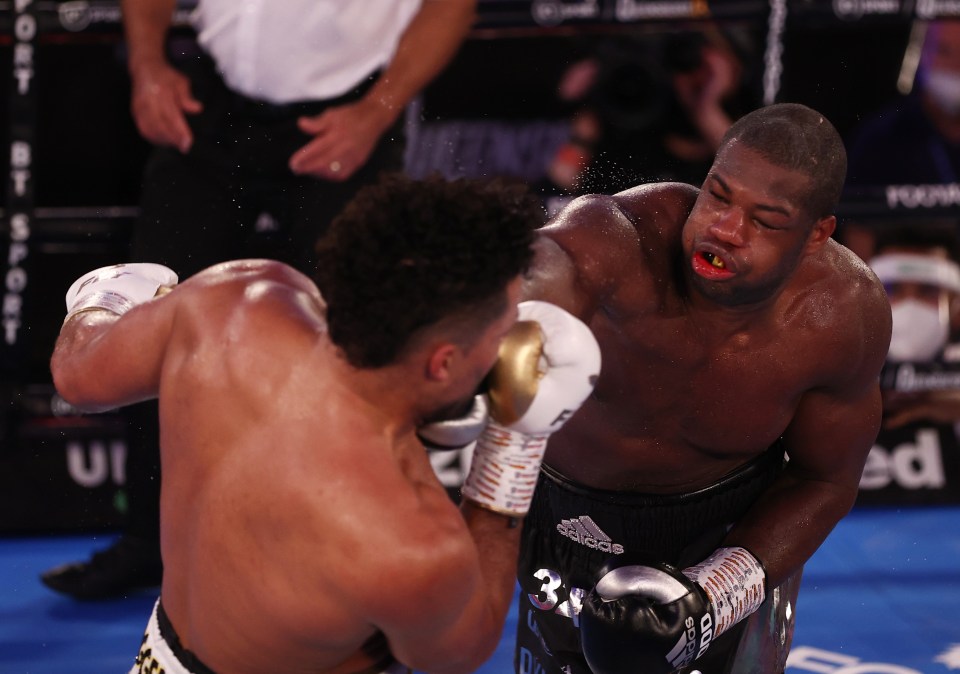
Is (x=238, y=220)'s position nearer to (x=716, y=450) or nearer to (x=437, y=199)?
(x=716, y=450)

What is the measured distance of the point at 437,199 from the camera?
1586 millimetres

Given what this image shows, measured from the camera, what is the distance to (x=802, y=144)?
2.19 meters

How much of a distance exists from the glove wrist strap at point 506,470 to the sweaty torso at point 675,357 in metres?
0.49

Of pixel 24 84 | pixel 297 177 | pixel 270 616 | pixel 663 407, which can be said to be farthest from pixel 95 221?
pixel 270 616

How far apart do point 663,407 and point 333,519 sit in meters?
0.98

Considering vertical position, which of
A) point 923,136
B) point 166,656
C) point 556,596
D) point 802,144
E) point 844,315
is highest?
point 802,144

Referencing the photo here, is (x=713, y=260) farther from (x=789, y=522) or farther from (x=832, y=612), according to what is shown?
(x=832, y=612)

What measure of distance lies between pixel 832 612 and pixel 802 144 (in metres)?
1.97

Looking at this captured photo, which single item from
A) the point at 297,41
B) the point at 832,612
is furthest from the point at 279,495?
the point at 832,612

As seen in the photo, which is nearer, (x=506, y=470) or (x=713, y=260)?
(x=506, y=470)

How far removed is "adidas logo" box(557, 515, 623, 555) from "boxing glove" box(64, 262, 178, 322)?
951mm

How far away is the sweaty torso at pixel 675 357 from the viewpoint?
90.2 inches

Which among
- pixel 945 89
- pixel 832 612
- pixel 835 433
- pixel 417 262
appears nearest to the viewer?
pixel 417 262

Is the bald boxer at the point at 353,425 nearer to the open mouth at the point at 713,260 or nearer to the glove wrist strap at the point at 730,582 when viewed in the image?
the open mouth at the point at 713,260
